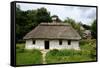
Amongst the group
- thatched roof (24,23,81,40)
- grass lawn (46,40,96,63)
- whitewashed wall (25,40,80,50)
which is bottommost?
grass lawn (46,40,96,63)

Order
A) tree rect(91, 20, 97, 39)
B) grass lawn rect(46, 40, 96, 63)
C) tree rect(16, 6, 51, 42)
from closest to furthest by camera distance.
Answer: tree rect(16, 6, 51, 42) < grass lawn rect(46, 40, 96, 63) < tree rect(91, 20, 97, 39)

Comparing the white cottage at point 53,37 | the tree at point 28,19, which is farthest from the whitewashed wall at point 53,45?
the tree at point 28,19

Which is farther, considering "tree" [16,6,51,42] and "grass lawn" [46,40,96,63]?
"grass lawn" [46,40,96,63]

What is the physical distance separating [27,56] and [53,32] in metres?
0.34

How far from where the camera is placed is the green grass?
222 centimetres

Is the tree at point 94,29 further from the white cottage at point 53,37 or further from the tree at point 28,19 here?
the tree at point 28,19

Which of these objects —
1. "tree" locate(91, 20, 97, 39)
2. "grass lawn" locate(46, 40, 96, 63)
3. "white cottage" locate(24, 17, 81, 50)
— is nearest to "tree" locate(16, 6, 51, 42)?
"white cottage" locate(24, 17, 81, 50)

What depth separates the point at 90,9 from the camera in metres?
2.56

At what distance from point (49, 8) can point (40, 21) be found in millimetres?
149

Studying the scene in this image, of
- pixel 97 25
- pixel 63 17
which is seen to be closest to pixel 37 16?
pixel 63 17

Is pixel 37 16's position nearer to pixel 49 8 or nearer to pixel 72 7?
pixel 49 8

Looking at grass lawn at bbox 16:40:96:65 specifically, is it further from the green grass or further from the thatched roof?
the thatched roof

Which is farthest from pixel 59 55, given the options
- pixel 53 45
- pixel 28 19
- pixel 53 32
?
pixel 28 19

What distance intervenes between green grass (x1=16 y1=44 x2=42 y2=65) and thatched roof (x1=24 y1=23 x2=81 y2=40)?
124 millimetres
